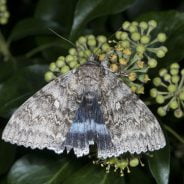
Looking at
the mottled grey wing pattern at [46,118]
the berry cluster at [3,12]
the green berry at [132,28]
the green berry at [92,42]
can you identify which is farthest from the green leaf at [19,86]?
the green berry at [132,28]

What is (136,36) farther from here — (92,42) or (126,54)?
(92,42)

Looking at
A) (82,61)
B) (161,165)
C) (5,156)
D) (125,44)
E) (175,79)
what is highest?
(125,44)

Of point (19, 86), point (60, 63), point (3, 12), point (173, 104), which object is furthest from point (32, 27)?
point (173, 104)

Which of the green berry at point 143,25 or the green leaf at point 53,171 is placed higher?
the green berry at point 143,25

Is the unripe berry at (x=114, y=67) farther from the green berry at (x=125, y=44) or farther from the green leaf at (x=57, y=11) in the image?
the green leaf at (x=57, y=11)

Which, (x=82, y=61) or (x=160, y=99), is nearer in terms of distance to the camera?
(x=160, y=99)

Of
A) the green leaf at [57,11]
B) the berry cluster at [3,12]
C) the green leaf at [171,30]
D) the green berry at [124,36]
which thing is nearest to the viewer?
the green berry at [124,36]

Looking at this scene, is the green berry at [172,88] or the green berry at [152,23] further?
the green berry at [152,23]

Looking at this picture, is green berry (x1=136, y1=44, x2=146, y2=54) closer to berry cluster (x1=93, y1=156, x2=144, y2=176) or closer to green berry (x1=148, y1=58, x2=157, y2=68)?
green berry (x1=148, y1=58, x2=157, y2=68)
